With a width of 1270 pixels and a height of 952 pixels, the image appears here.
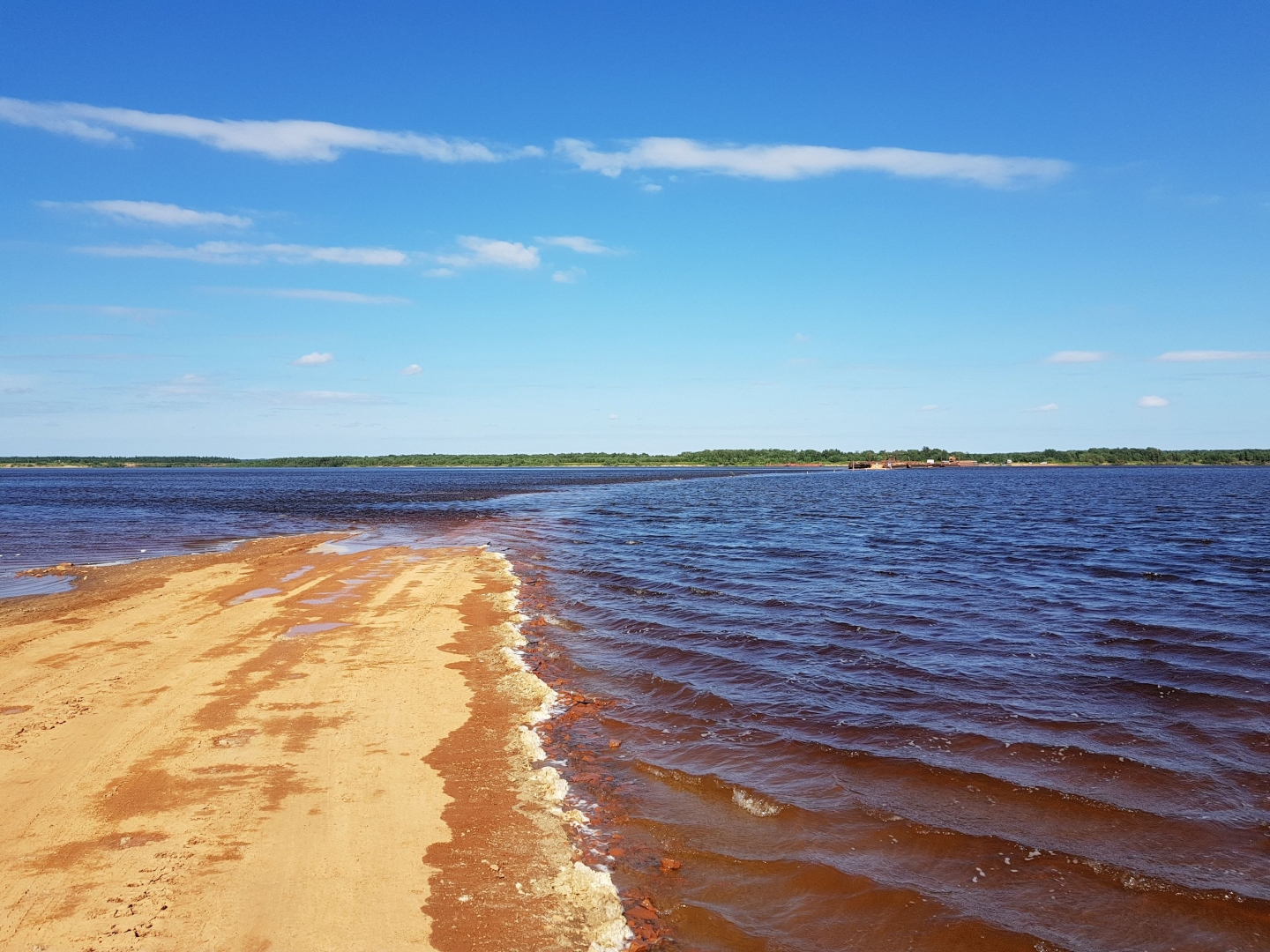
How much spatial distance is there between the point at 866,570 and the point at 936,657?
34.4 feet

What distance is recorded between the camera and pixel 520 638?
15.0 metres

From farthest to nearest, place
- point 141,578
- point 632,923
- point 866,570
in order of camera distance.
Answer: point 866,570 < point 141,578 < point 632,923

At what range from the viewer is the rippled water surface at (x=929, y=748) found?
614 centimetres

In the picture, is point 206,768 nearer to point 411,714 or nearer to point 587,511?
point 411,714

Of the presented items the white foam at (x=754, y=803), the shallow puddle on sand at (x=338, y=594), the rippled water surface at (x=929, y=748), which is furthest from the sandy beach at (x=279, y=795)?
the shallow puddle on sand at (x=338, y=594)

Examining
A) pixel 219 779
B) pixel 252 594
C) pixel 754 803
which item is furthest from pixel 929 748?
pixel 252 594

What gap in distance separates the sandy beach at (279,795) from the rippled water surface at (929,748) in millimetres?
999

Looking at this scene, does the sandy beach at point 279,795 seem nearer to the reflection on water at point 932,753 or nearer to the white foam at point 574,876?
the white foam at point 574,876

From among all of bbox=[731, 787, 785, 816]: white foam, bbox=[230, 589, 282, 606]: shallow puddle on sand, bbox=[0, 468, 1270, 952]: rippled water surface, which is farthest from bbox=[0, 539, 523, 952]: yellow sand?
bbox=[731, 787, 785, 816]: white foam

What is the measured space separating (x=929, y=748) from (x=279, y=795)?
7653mm

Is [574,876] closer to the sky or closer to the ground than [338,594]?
closer to the ground

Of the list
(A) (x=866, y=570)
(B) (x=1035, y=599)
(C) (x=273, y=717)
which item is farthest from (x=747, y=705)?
(A) (x=866, y=570)

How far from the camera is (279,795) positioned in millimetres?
7594

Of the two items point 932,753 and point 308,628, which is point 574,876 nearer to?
point 932,753
